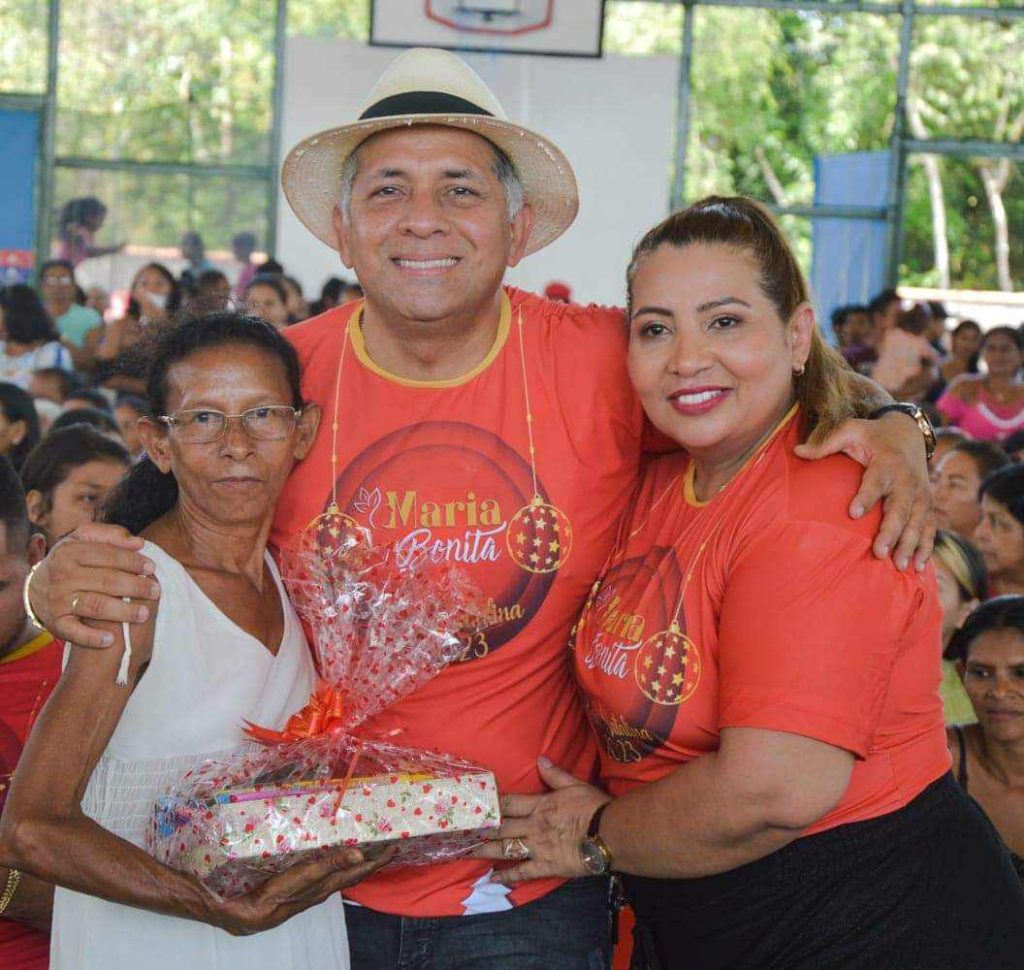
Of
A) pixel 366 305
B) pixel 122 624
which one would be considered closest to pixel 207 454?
pixel 122 624

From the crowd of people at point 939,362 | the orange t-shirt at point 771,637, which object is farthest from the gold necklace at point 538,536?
the crowd of people at point 939,362

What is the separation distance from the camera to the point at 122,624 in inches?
88.0

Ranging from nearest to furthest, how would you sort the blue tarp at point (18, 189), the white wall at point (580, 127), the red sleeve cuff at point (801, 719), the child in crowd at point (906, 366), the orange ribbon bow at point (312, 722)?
the red sleeve cuff at point (801, 719) < the orange ribbon bow at point (312, 722) < the child in crowd at point (906, 366) < the blue tarp at point (18, 189) < the white wall at point (580, 127)

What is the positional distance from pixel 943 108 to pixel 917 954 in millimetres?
15061

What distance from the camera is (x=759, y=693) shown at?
7.14 feet

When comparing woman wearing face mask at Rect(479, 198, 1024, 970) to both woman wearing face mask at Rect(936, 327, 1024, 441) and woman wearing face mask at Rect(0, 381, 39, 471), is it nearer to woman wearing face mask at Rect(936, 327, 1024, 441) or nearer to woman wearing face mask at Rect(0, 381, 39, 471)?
woman wearing face mask at Rect(0, 381, 39, 471)

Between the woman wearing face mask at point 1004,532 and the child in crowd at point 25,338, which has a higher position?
the child in crowd at point 25,338

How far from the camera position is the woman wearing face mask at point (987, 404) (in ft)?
27.8

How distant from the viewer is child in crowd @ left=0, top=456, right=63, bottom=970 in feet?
9.02

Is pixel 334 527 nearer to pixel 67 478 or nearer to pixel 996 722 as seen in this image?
pixel 996 722

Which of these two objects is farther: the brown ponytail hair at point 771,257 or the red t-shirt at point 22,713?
the red t-shirt at point 22,713

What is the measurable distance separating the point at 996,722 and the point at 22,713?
2369mm

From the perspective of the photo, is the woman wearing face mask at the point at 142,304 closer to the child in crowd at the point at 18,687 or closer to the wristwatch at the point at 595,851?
the child in crowd at the point at 18,687

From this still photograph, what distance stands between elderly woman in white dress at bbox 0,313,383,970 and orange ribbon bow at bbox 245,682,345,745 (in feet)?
0.17
